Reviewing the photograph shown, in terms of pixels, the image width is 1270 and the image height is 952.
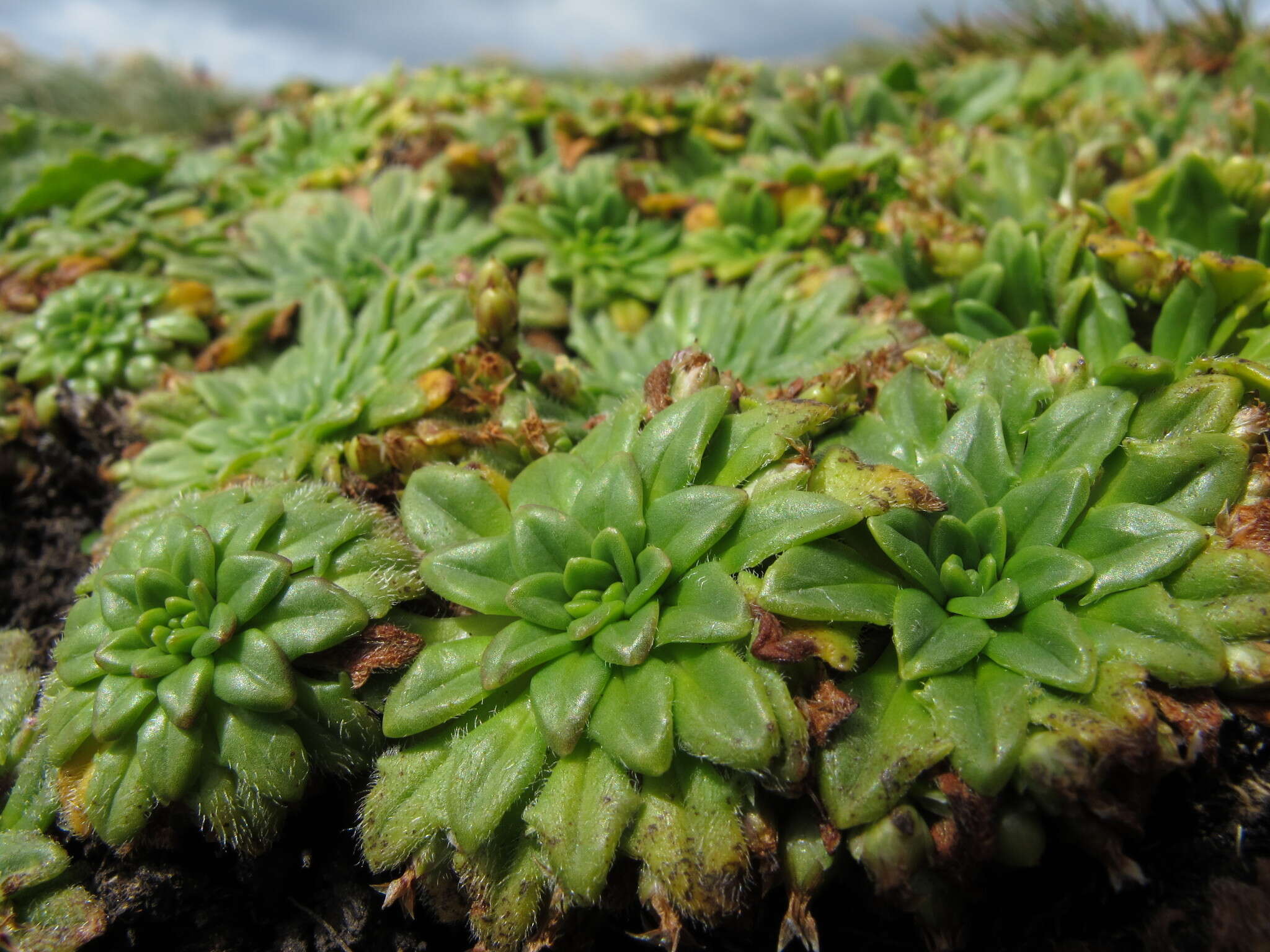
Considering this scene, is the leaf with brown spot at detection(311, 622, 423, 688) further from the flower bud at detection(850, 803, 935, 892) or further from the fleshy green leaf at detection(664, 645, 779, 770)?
the flower bud at detection(850, 803, 935, 892)

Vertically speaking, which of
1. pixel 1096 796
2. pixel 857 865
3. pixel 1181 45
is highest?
pixel 1181 45

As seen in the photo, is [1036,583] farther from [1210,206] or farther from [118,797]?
[118,797]

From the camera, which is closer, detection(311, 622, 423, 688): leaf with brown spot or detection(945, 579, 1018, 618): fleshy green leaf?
detection(945, 579, 1018, 618): fleshy green leaf

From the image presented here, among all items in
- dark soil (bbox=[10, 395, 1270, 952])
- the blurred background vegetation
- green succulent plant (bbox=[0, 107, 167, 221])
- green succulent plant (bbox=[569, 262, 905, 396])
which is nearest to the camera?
dark soil (bbox=[10, 395, 1270, 952])

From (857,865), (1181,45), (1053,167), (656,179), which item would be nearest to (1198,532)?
(857,865)

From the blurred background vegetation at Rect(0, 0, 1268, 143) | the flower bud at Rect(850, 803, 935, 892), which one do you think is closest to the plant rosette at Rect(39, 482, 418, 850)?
the flower bud at Rect(850, 803, 935, 892)

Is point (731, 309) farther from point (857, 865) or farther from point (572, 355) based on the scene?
point (857, 865)

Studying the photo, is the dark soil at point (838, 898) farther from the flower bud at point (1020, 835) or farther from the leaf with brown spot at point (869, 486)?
the leaf with brown spot at point (869, 486)
